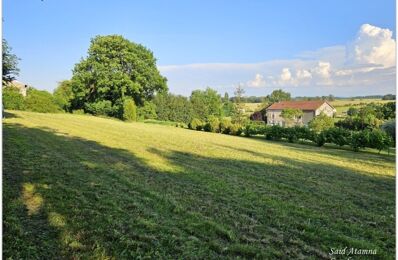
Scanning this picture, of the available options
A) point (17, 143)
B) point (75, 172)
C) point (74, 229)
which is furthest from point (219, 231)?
point (17, 143)

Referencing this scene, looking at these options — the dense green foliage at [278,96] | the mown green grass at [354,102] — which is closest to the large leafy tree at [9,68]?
the mown green grass at [354,102]

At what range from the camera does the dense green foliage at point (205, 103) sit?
46922 mm

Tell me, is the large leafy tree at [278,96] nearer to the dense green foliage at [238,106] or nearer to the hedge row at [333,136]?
the dense green foliage at [238,106]

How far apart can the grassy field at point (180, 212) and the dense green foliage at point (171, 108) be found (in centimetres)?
3578

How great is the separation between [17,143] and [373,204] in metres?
9.47

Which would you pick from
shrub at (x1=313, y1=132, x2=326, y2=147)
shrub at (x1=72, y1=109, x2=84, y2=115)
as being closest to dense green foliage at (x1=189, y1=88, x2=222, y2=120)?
shrub at (x1=72, y1=109, x2=84, y2=115)

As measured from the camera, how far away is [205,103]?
51.1 m

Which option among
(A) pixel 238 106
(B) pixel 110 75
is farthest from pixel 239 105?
(B) pixel 110 75

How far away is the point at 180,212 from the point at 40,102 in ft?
95.7

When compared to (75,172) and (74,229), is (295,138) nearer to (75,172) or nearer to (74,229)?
(75,172)

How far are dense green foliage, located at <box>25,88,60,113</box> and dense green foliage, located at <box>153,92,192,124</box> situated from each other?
1343cm

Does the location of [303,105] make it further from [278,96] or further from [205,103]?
[205,103]

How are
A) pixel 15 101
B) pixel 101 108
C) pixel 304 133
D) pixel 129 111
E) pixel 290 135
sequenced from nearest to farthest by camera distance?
1. pixel 304 133
2. pixel 290 135
3. pixel 15 101
4. pixel 129 111
5. pixel 101 108

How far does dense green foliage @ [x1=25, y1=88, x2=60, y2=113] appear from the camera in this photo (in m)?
28.1
